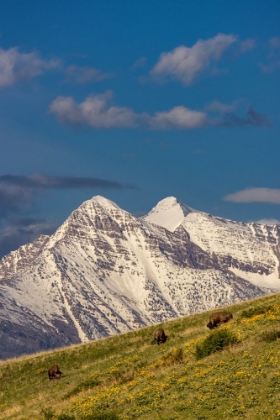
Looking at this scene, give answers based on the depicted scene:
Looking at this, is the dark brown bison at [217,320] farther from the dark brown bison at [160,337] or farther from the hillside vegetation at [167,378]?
the dark brown bison at [160,337]

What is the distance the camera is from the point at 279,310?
4625 centimetres

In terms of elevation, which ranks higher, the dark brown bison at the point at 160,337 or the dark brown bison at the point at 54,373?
the dark brown bison at the point at 160,337

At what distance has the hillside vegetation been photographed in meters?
30.8

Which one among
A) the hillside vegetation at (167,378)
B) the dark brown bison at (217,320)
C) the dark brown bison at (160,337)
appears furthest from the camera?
the dark brown bison at (160,337)

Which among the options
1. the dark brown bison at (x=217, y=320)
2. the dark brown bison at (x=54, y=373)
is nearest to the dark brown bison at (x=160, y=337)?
the dark brown bison at (x=217, y=320)

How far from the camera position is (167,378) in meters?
36.5

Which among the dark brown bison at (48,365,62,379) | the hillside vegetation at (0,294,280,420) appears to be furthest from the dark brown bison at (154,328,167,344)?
the dark brown bison at (48,365,62,379)

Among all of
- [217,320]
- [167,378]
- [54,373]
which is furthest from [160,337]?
[167,378]

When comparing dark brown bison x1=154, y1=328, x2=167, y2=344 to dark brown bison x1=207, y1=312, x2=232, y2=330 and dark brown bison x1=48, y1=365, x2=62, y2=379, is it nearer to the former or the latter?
dark brown bison x1=207, y1=312, x2=232, y2=330

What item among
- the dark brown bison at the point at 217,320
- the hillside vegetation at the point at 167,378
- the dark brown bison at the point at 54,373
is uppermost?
the dark brown bison at the point at 217,320

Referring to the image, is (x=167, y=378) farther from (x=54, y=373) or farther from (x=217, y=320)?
(x=54, y=373)

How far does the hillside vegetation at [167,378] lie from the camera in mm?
30781

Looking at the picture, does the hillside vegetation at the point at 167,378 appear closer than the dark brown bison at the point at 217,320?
Yes

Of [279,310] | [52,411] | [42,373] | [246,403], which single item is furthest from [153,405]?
[42,373]
